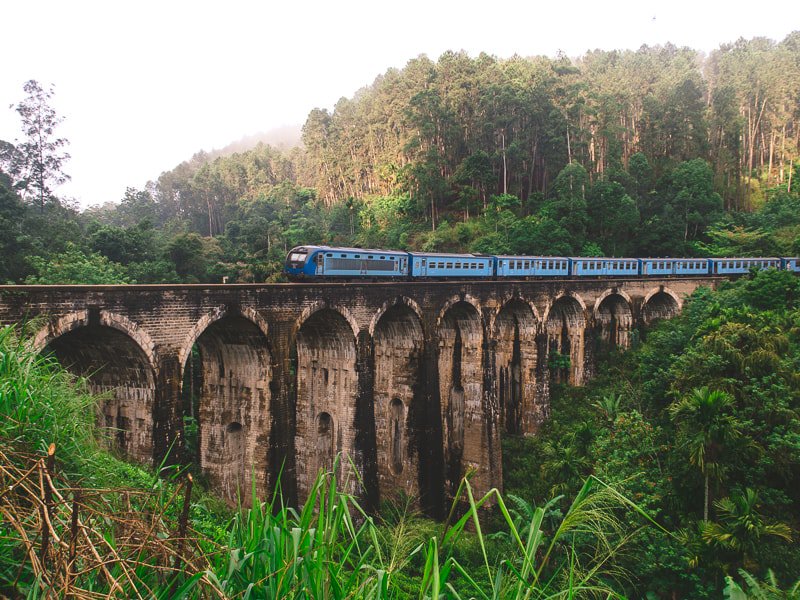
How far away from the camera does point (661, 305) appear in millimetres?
29781

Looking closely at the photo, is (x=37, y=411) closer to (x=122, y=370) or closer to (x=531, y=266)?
(x=122, y=370)

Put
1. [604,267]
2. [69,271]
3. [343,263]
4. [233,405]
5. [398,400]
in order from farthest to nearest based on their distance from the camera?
1. [604,267]
2. [69,271]
3. [398,400]
4. [343,263]
5. [233,405]

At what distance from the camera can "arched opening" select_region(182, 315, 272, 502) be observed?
1293 cm

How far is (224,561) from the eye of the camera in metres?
3.32

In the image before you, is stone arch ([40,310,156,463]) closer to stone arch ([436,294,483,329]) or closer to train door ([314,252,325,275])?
train door ([314,252,325,275])

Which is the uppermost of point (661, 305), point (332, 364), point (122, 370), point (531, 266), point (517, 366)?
point (531, 266)

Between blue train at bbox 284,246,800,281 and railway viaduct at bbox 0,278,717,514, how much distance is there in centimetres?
132

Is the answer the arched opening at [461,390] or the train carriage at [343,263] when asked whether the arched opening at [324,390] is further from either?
the arched opening at [461,390]

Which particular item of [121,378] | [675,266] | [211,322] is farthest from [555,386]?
[121,378]

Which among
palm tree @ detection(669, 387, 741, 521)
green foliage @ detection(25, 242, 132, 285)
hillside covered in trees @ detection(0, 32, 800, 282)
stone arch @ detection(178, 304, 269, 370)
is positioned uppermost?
hillside covered in trees @ detection(0, 32, 800, 282)

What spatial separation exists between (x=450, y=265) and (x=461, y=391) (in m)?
4.99

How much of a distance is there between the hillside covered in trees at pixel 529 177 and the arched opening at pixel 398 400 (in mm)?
13261

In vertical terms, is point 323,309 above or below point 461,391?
above

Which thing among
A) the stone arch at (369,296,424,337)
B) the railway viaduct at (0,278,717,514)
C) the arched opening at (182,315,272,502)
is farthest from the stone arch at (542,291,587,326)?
the arched opening at (182,315,272,502)
